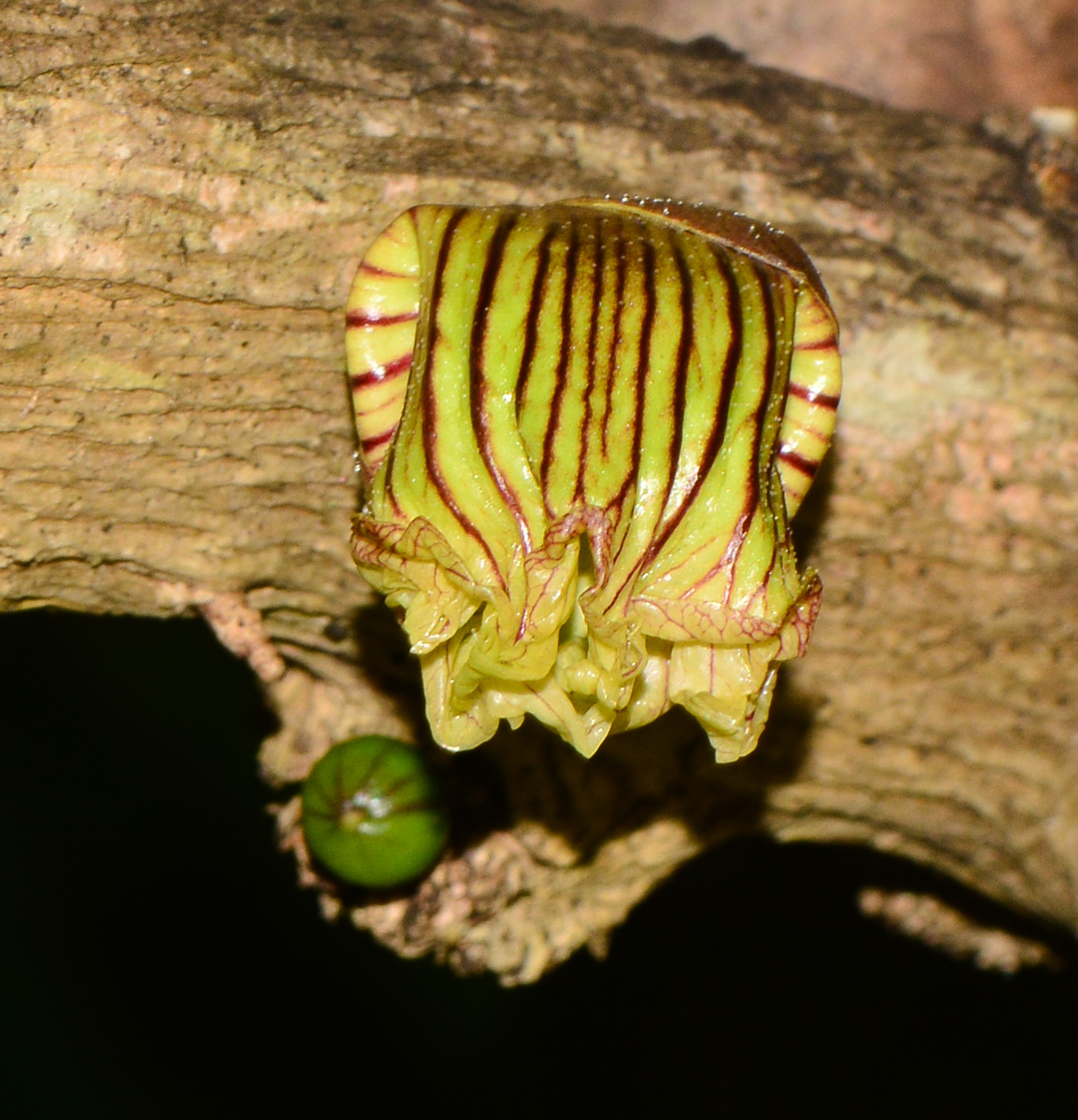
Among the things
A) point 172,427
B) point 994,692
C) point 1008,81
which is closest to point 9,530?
point 172,427

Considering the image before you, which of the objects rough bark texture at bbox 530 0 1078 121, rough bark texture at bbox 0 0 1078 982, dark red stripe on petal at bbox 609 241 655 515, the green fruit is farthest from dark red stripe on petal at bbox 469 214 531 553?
rough bark texture at bbox 530 0 1078 121

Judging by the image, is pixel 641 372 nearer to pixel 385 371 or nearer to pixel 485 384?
pixel 485 384

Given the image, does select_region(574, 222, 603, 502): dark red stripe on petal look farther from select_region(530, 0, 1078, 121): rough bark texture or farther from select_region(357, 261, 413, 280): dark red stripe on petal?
select_region(530, 0, 1078, 121): rough bark texture

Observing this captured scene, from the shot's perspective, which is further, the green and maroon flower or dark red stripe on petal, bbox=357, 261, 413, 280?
dark red stripe on petal, bbox=357, 261, 413, 280

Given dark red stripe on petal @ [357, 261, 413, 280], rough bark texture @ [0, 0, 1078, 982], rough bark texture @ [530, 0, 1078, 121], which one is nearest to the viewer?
dark red stripe on petal @ [357, 261, 413, 280]

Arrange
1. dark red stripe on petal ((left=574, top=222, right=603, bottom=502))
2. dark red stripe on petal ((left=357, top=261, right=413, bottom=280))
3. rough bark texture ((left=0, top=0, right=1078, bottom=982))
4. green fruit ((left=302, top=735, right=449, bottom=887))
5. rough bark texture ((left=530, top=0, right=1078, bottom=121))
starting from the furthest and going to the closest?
rough bark texture ((left=530, top=0, right=1078, bottom=121)), green fruit ((left=302, top=735, right=449, bottom=887)), rough bark texture ((left=0, top=0, right=1078, bottom=982)), dark red stripe on petal ((left=357, top=261, right=413, bottom=280)), dark red stripe on petal ((left=574, top=222, right=603, bottom=502))

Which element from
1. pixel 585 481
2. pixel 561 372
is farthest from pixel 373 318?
pixel 585 481
